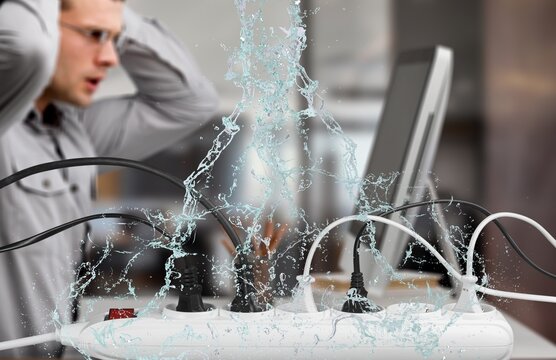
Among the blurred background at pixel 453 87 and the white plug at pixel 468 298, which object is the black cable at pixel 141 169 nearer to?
the white plug at pixel 468 298

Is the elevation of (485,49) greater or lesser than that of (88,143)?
greater

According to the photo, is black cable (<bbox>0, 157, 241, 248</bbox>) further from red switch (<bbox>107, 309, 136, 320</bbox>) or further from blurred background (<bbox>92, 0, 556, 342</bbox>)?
blurred background (<bbox>92, 0, 556, 342</bbox>)

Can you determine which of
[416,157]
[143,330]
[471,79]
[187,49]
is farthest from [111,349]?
[471,79]

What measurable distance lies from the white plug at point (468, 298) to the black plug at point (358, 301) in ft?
0.15

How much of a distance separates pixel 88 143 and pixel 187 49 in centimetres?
28

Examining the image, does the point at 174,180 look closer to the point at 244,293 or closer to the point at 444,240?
the point at 244,293

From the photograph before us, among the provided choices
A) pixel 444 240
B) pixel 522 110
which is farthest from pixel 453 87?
pixel 444 240

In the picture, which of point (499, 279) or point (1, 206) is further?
point (1, 206)

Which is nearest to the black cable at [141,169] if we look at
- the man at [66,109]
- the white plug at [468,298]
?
the white plug at [468,298]

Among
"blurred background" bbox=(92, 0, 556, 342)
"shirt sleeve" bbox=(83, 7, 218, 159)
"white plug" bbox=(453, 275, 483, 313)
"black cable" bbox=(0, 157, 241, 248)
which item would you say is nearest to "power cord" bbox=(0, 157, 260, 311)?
"black cable" bbox=(0, 157, 241, 248)

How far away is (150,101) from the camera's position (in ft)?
4.12

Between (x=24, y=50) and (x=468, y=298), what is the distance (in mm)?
751

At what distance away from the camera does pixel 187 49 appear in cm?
131

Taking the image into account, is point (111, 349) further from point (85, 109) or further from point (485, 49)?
point (485, 49)
